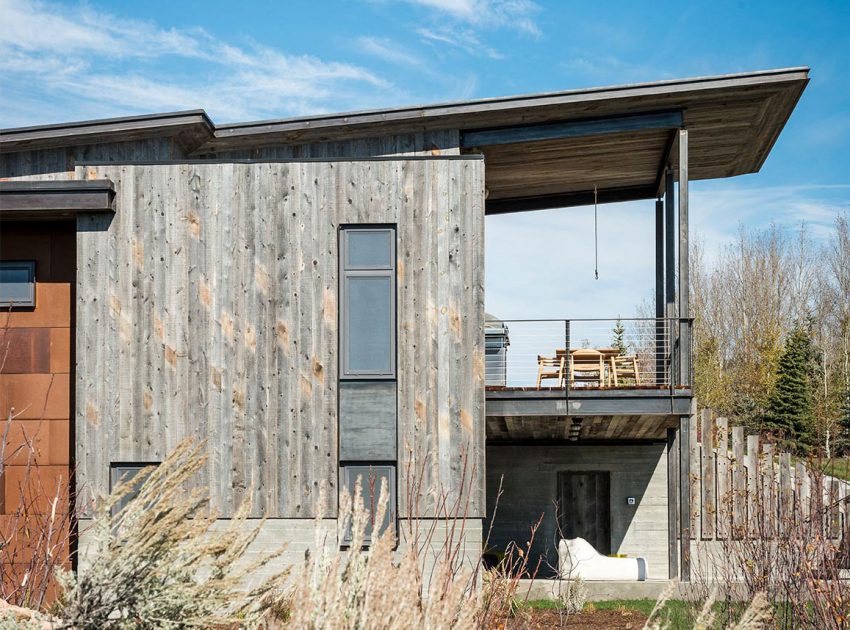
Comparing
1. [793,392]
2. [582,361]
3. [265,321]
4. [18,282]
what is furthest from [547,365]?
[793,392]

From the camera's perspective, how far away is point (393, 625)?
11.4ft

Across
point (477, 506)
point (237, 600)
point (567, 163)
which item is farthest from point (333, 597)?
point (567, 163)

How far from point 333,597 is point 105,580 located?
98 cm

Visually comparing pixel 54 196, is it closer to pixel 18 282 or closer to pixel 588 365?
pixel 18 282

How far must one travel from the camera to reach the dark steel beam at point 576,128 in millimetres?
13031

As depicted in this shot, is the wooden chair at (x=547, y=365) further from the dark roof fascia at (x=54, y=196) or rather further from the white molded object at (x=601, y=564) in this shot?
the dark roof fascia at (x=54, y=196)

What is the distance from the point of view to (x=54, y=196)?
11359 mm

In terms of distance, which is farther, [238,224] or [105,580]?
[238,224]

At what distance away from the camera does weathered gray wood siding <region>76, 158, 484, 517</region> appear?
11188 mm

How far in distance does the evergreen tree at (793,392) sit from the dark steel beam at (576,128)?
17.5m

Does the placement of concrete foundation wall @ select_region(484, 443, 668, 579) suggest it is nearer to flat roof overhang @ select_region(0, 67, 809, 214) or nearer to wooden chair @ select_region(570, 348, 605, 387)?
wooden chair @ select_region(570, 348, 605, 387)

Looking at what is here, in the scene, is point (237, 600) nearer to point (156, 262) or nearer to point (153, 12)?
point (156, 262)

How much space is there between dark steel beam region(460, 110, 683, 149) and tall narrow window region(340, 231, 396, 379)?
7.87 feet

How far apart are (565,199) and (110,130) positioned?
8.32 meters
